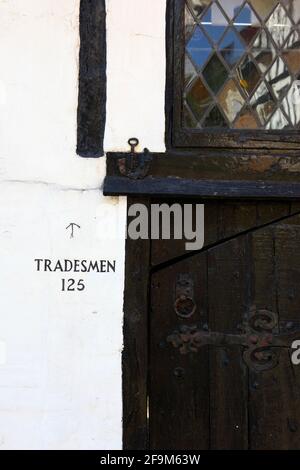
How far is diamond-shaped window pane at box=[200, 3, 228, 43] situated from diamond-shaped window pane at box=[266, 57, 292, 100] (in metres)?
0.27

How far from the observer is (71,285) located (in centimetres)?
325

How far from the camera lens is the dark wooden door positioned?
329 cm

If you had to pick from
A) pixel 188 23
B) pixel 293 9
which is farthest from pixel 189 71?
pixel 293 9

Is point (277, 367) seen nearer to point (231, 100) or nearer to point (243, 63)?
point (231, 100)

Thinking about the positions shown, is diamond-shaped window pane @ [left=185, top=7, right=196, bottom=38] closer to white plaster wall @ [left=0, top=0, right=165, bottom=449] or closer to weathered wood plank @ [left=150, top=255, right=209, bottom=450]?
white plaster wall @ [left=0, top=0, right=165, bottom=449]

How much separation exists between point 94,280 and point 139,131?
64 cm

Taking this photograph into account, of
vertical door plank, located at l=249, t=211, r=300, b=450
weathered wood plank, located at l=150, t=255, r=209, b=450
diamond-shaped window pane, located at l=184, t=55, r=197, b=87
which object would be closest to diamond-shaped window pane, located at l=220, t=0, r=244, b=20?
diamond-shaped window pane, located at l=184, t=55, r=197, b=87

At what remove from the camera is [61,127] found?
3297 mm

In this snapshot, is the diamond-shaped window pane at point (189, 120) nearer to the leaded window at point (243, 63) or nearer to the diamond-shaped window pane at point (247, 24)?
the leaded window at point (243, 63)

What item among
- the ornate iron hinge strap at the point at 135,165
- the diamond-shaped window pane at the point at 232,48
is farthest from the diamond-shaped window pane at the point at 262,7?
the ornate iron hinge strap at the point at 135,165

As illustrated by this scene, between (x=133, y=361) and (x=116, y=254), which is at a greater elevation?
(x=116, y=254)

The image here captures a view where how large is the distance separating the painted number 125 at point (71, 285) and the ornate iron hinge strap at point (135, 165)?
1.58 ft
